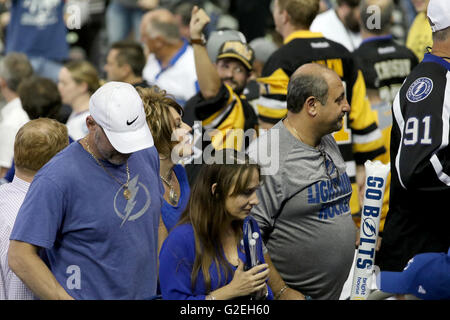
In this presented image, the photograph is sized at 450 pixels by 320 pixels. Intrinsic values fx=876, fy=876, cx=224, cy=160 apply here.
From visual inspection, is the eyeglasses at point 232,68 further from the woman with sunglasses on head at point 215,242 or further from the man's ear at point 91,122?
the man's ear at point 91,122

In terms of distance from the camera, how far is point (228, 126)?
5.93 metres

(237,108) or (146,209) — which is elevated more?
(237,108)

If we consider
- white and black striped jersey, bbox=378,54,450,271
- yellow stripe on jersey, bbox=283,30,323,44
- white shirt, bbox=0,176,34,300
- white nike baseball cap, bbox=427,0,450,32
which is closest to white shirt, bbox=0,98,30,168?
white shirt, bbox=0,176,34,300

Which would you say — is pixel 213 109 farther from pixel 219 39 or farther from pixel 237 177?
pixel 237 177

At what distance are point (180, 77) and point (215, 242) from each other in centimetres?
451

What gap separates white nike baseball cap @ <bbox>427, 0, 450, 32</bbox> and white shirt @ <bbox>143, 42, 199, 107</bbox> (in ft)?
13.1

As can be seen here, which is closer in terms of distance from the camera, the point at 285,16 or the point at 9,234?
the point at 9,234

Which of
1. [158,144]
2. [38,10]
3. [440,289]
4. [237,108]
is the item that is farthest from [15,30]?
[440,289]

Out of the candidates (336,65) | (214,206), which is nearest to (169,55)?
(336,65)

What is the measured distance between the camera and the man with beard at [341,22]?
818 centimetres

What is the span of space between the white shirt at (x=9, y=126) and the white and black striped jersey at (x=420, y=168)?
308 cm

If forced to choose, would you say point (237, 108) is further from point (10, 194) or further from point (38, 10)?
point (38, 10)

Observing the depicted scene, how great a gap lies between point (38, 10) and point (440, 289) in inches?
302

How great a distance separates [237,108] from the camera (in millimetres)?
6047
